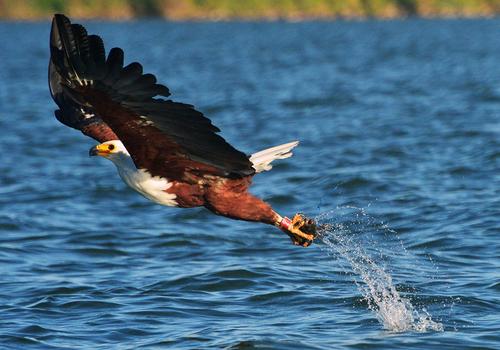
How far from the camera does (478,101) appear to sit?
2247cm

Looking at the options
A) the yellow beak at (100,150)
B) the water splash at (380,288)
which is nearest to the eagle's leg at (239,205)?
the water splash at (380,288)

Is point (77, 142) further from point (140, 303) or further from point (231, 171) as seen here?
point (231, 171)

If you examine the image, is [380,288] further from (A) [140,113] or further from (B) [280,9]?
(B) [280,9]

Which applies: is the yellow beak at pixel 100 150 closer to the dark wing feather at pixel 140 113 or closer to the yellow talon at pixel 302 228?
the dark wing feather at pixel 140 113

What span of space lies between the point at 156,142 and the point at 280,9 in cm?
8966

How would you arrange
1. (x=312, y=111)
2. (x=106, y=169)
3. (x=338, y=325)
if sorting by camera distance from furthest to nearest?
1. (x=312, y=111)
2. (x=106, y=169)
3. (x=338, y=325)

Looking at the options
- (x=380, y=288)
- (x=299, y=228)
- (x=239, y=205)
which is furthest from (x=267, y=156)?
(x=380, y=288)

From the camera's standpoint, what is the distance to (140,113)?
21.6 feet

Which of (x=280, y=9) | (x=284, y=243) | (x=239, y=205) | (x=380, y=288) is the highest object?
(x=280, y=9)

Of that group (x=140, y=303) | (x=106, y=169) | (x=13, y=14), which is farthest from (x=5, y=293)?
(x=13, y=14)

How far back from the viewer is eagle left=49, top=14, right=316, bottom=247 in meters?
6.38

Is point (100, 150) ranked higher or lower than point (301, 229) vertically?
higher

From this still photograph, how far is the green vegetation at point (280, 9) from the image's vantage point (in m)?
93.1

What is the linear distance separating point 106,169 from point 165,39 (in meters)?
48.9
